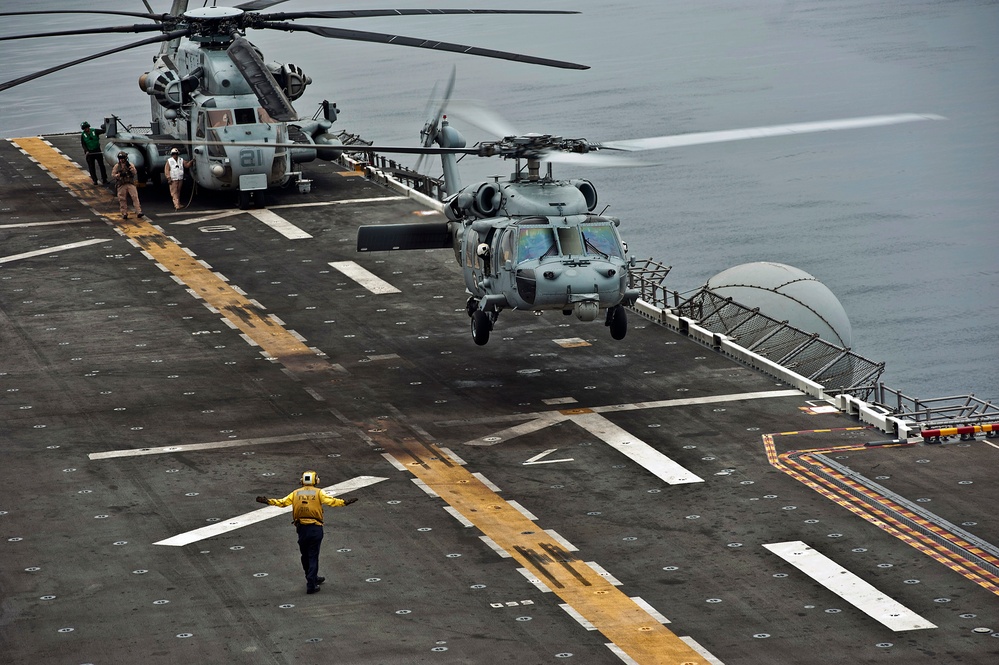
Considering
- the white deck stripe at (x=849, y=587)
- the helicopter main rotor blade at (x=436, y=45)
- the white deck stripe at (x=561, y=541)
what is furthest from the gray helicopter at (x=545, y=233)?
the white deck stripe at (x=849, y=587)

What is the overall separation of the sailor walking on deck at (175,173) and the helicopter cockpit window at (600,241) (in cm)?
1985

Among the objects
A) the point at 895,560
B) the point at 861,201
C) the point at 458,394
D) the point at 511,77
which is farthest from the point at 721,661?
the point at 511,77

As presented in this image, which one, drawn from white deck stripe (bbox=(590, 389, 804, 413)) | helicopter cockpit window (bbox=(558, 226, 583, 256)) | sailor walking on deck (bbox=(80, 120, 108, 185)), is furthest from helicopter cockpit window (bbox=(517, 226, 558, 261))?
sailor walking on deck (bbox=(80, 120, 108, 185))

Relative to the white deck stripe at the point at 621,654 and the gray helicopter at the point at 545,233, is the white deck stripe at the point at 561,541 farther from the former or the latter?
the gray helicopter at the point at 545,233

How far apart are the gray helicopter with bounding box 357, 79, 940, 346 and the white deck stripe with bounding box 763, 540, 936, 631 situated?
6.36m

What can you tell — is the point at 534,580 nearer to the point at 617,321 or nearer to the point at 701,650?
the point at 701,650

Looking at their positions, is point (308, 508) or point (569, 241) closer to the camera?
point (308, 508)

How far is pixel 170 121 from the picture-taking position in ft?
145

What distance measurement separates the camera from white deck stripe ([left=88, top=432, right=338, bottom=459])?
79.9 ft

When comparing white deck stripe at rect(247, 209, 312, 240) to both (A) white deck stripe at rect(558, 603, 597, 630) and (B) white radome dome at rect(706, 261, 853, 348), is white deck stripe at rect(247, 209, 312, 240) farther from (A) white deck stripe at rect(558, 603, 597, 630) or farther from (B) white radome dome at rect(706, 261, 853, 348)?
(A) white deck stripe at rect(558, 603, 597, 630)

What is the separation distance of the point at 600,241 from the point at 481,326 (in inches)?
123

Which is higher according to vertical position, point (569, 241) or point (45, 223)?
point (569, 241)

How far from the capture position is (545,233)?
83.9 feet

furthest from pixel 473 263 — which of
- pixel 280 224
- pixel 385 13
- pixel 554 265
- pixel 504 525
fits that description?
pixel 280 224
